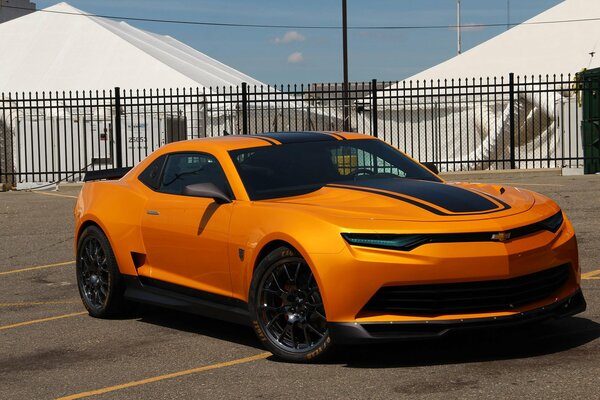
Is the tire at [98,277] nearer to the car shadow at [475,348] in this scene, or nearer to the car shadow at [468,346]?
the car shadow at [468,346]

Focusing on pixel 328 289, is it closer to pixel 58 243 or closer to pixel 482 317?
pixel 482 317

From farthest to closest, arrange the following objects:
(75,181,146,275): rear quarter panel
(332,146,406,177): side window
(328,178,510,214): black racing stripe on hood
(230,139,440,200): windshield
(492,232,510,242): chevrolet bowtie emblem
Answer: (75,181,146,275): rear quarter panel → (332,146,406,177): side window → (230,139,440,200): windshield → (328,178,510,214): black racing stripe on hood → (492,232,510,242): chevrolet bowtie emblem

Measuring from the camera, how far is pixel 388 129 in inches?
1221

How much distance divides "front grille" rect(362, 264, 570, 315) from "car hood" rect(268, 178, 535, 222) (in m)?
0.39

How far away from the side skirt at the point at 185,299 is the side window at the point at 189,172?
2.26 feet

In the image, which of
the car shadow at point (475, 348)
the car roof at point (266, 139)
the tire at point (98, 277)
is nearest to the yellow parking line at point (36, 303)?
the tire at point (98, 277)

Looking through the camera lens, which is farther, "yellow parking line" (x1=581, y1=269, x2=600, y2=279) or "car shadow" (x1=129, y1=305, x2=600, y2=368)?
"yellow parking line" (x1=581, y1=269, x2=600, y2=279)

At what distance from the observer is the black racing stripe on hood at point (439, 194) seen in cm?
639

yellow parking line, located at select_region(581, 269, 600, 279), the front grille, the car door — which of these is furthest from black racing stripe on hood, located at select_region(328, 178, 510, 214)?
yellow parking line, located at select_region(581, 269, 600, 279)

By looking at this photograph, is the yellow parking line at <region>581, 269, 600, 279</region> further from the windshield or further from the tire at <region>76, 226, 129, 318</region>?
the tire at <region>76, 226, 129, 318</region>

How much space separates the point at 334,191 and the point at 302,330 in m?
1.00

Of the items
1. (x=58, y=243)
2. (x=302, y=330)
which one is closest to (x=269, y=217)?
(x=302, y=330)

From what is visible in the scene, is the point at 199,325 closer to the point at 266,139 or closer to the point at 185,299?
the point at 185,299

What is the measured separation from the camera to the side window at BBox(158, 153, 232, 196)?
764 centimetres
